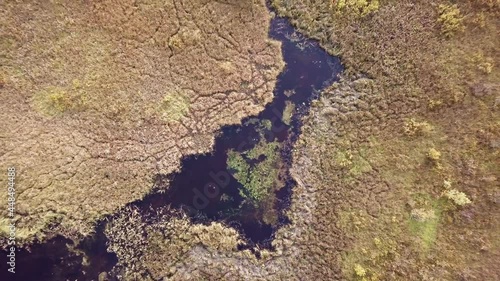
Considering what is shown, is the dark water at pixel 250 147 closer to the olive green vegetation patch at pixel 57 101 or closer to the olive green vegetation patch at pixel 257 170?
the olive green vegetation patch at pixel 257 170

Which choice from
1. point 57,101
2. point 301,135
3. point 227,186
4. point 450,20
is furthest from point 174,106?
point 450,20

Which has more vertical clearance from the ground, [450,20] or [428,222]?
[450,20]

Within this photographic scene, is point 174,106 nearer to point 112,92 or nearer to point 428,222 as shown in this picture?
point 112,92

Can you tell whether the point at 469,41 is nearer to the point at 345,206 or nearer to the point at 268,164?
the point at 345,206

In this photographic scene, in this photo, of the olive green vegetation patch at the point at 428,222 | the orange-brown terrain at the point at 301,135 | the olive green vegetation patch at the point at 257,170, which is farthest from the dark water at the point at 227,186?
the olive green vegetation patch at the point at 428,222

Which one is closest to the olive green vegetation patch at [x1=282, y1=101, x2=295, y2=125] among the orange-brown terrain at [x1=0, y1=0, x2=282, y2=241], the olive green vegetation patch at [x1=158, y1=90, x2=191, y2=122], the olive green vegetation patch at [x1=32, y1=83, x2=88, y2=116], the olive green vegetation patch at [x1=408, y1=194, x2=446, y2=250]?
the orange-brown terrain at [x1=0, y1=0, x2=282, y2=241]

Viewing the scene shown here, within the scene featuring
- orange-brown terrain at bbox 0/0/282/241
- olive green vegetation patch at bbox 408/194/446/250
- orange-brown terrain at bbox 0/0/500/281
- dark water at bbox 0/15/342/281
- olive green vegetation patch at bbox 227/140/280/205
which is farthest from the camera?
olive green vegetation patch at bbox 227/140/280/205

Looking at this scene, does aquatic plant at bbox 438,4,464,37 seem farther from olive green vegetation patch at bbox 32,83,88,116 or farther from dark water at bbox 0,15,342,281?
olive green vegetation patch at bbox 32,83,88,116
